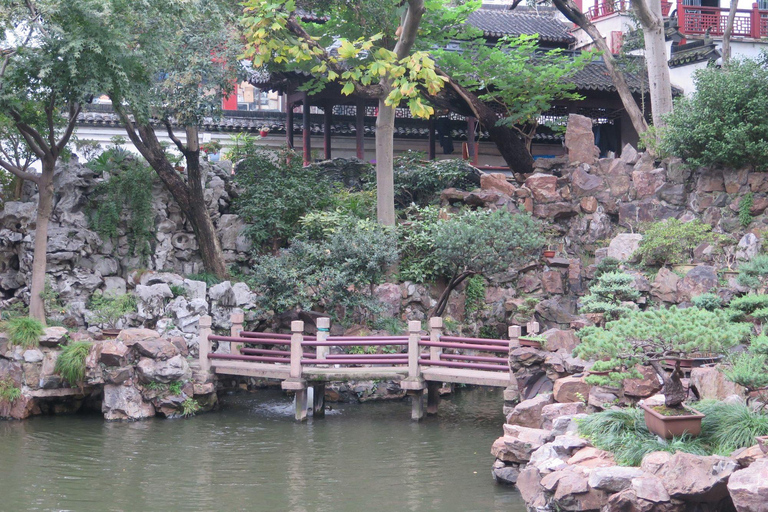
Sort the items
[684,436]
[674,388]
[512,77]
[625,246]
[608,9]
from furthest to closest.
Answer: [608,9] < [512,77] < [625,246] < [674,388] < [684,436]

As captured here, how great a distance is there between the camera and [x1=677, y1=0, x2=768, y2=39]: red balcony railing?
21328mm

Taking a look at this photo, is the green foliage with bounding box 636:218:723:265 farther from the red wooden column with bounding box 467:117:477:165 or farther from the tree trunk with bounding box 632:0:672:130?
the red wooden column with bounding box 467:117:477:165

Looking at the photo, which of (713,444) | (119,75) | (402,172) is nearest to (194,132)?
(119,75)

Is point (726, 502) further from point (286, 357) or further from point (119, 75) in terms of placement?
point (119, 75)

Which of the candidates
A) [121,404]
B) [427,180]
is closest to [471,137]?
[427,180]

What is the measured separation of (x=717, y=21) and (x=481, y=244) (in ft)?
39.0

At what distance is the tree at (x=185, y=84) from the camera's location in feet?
45.9

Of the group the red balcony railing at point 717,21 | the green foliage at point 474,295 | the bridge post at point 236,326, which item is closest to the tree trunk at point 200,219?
the bridge post at point 236,326

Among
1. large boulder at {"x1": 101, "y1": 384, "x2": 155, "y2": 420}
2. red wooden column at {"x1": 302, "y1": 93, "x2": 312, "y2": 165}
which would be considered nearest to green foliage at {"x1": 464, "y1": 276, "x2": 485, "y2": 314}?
red wooden column at {"x1": 302, "y1": 93, "x2": 312, "y2": 165}

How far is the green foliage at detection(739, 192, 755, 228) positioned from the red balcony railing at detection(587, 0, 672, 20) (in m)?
8.37

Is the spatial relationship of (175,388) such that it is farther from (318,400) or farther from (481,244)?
(481,244)

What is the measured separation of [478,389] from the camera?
15984mm

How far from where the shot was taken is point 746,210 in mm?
15148

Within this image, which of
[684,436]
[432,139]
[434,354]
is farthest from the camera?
[432,139]
